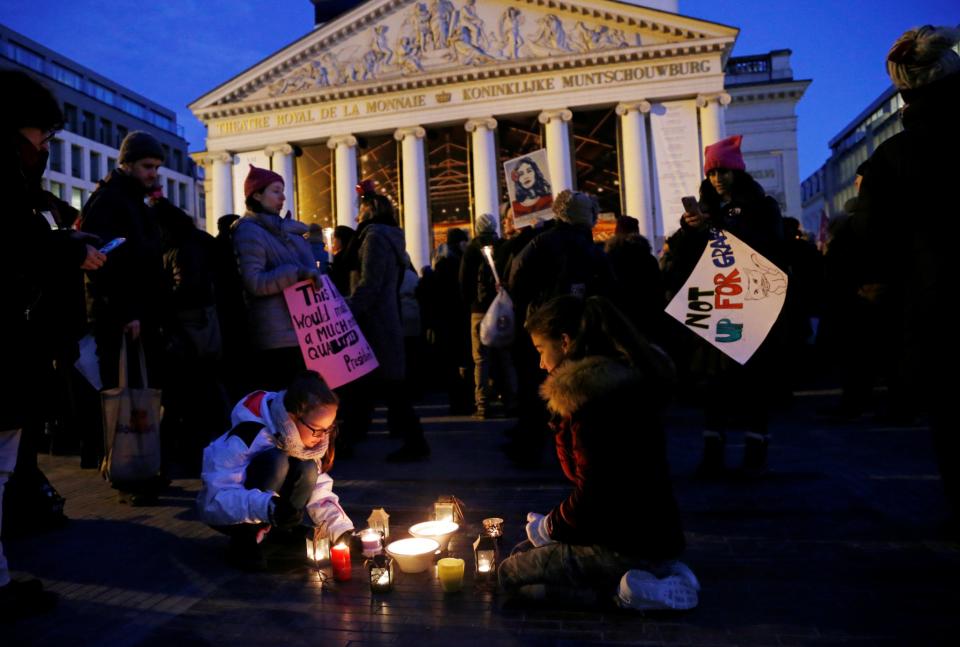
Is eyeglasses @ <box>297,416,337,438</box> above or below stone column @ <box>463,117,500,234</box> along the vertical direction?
below

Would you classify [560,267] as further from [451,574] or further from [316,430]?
[451,574]

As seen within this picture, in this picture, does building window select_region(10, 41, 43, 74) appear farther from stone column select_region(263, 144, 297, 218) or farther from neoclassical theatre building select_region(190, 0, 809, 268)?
stone column select_region(263, 144, 297, 218)

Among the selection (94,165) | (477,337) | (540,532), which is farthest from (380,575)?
(94,165)

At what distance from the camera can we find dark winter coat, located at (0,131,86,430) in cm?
259

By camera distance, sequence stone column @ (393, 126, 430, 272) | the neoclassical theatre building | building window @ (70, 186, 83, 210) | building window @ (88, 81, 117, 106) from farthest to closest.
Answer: building window @ (88, 81, 117, 106) < building window @ (70, 186, 83, 210) < stone column @ (393, 126, 430, 272) < the neoclassical theatre building

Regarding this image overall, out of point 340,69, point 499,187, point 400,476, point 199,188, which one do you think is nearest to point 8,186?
point 400,476

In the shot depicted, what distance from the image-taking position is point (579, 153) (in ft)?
91.1

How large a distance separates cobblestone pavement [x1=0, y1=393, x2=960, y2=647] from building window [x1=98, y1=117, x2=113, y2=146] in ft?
178

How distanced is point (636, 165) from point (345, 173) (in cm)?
1156

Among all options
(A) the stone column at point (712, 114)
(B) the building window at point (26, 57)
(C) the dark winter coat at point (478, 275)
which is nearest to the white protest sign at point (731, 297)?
(C) the dark winter coat at point (478, 275)

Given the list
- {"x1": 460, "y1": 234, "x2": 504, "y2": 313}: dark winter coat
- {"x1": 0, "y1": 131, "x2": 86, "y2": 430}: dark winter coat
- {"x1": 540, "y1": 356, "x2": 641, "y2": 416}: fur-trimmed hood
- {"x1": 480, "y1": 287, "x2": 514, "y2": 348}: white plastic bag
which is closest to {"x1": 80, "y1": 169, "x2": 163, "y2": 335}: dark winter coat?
{"x1": 0, "y1": 131, "x2": 86, "y2": 430}: dark winter coat

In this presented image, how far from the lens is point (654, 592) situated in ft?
8.02

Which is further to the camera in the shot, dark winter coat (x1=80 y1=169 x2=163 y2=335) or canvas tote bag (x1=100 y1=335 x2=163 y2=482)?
dark winter coat (x1=80 y1=169 x2=163 y2=335)

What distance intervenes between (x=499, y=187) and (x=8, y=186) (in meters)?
25.5
